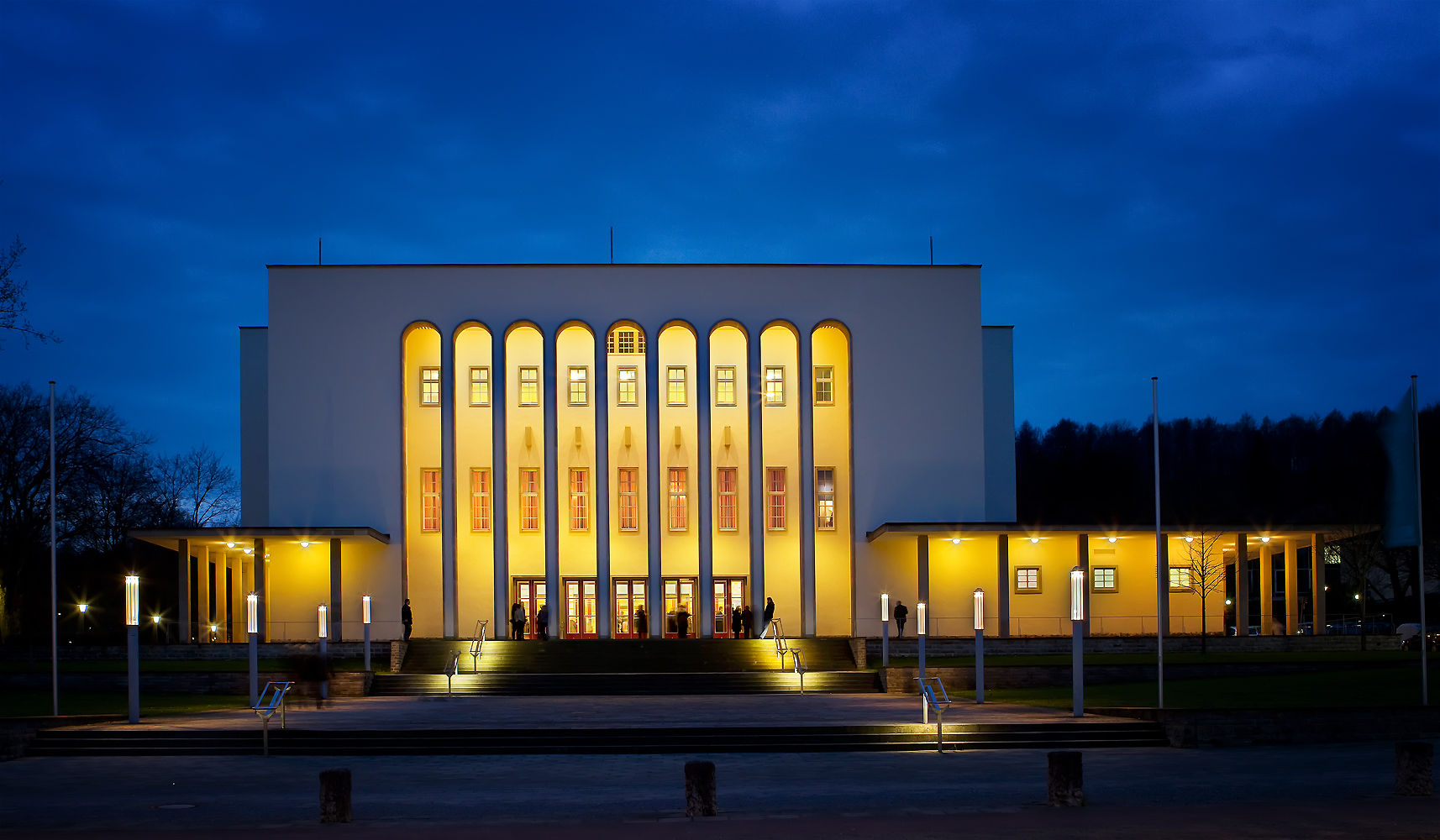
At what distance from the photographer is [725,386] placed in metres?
43.7

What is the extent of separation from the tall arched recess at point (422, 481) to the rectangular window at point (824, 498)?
39.8 ft

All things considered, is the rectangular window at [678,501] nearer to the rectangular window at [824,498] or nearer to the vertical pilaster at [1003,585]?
the rectangular window at [824,498]

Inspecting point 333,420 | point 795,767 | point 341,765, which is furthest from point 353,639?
point 795,767

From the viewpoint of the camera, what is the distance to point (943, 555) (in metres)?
42.1

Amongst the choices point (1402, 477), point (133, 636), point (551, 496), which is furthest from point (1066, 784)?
point (551, 496)

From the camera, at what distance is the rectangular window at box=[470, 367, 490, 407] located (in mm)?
43125

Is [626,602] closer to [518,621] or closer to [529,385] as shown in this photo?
[518,621]

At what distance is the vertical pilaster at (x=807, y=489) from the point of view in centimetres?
4047

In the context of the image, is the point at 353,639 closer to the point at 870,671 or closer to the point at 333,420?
the point at 333,420

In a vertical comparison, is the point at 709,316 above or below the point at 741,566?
above

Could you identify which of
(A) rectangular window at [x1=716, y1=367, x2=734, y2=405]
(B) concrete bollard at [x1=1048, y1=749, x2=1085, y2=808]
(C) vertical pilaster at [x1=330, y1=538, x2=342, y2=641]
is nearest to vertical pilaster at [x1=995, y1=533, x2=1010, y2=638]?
(A) rectangular window at [x1=716, y1=367, x2=734, y2=405]

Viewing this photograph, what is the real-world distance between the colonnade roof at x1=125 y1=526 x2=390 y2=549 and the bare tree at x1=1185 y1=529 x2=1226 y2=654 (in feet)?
83.2

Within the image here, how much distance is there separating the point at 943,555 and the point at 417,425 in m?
17.5

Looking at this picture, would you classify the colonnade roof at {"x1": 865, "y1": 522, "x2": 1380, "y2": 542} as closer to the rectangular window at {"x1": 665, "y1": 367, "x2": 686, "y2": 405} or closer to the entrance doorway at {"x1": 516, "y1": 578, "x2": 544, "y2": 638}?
the rectangular window at {"x1": 665, "y1": 367, "x2": 686, "y2": 405}
